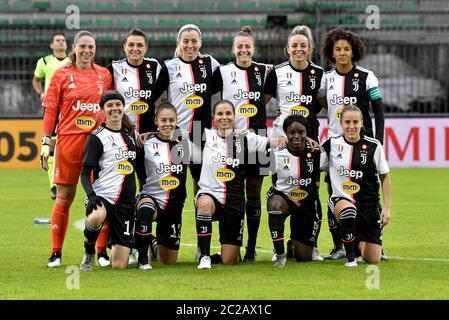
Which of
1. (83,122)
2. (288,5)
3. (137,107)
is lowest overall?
(83,122)

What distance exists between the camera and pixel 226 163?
8.33 m

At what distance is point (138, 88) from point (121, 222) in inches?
46.8

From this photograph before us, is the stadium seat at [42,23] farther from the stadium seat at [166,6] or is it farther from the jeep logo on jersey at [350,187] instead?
the jeep logo on jersey at [350,187]

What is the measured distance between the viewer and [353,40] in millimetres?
8633

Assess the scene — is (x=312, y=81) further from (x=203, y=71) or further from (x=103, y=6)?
(x=103, y=6)

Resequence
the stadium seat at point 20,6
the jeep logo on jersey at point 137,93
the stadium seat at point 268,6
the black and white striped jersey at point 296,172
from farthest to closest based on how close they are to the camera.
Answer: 1. the stadium seat at point 268,6
2. the stadium seat at point 20,6
3. the jeep logo on jersey at point 137,93
4. the black and white striped jersey at point 296,172

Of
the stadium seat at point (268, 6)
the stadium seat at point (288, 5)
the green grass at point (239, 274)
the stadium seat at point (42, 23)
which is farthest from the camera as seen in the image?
the stadium seat at point (268, 6)

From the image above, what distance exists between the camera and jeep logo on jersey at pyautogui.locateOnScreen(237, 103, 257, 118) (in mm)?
8656

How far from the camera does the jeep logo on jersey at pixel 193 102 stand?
871cm

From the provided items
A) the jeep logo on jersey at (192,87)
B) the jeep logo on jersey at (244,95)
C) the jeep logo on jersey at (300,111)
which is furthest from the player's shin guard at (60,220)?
the jeep logo on jersey at (300,111)

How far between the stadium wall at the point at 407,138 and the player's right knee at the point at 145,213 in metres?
10.8

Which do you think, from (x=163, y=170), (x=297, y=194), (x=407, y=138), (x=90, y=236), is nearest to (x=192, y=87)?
(x=163, y=170)

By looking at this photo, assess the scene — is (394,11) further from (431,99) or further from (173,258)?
(173,258)

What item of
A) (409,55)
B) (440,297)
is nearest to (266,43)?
(409,55)
